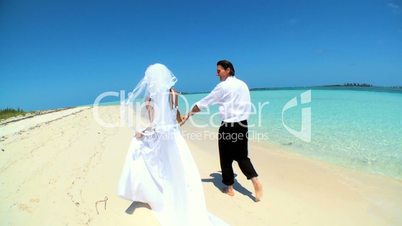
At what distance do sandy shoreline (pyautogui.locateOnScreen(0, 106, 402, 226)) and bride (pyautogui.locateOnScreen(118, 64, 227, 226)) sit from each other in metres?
0.26

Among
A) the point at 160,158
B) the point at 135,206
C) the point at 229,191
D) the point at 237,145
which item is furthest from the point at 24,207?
the point at 237,145

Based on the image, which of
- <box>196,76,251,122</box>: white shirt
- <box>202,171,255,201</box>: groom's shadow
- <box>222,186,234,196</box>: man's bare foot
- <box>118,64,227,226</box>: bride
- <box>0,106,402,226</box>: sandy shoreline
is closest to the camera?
<box>118,64,227,226</box>: bride

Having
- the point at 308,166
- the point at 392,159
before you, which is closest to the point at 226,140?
the point at 308,166

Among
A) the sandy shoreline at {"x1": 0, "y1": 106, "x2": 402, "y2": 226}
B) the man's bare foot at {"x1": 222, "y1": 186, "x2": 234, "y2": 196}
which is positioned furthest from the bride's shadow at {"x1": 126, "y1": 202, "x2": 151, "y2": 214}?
the man's bare foot at {"x1": 222, "y1": 186, "x2": 234, "y2": 196}

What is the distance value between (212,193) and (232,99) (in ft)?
5.26

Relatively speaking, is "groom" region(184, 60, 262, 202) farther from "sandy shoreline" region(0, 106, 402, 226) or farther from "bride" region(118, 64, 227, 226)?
"bride" region(118, 64, 227, 226)

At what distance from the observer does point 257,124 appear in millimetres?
13461

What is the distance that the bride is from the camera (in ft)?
11.9

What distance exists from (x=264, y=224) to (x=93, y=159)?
14.0 ft

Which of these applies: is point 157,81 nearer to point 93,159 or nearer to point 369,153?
point 93,159

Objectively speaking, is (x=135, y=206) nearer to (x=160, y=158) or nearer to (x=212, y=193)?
(x=160, y=158)

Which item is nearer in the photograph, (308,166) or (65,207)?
(65,207)

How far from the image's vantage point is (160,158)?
153 inches

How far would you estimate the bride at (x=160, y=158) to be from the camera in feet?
11.9
